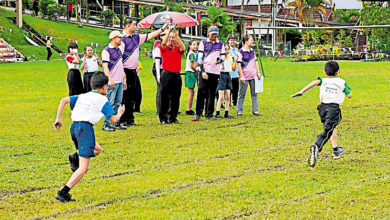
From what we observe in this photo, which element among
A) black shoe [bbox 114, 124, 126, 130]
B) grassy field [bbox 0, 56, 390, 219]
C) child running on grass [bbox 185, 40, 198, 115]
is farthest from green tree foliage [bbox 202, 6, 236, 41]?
black shoe [bbox 114, 124, 126, 130]

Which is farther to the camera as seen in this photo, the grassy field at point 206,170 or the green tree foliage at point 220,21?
the green tree foliage at point 220,21

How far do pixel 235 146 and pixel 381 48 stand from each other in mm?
34601

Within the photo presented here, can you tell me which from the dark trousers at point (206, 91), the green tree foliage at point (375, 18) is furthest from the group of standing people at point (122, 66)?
the green tree foliage at point (375, 18)

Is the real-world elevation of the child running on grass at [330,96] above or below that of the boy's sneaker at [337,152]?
above

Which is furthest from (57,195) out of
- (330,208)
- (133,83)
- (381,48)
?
(381,48)

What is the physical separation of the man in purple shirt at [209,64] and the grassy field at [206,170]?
787 mm

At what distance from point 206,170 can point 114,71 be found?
4.56 meters

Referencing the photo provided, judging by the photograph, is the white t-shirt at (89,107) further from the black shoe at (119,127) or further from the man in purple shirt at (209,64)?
the man in purple shirt at (209,64)

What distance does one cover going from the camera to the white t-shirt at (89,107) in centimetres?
657

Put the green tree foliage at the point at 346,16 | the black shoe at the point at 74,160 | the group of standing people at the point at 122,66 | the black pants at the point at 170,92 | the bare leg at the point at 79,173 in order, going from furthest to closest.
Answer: the green tree foliage at the point at 346,16, the black pants at the point at 170,92, the group of standing people at the point at 122,66, the black shoe at the point at 74,160, the bare leg at the point at 79,173

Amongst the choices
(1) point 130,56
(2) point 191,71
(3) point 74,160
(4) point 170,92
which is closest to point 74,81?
(1) point 130,56

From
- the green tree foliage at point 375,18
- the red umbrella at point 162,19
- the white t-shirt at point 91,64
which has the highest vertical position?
the green tree foliage at point 375,18

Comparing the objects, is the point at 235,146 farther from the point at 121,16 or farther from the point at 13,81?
the point at 121,16

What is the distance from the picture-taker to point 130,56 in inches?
486
